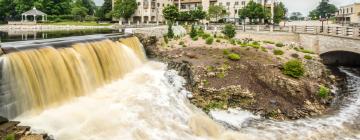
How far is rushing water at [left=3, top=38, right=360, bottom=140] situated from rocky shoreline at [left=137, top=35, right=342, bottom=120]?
3.84 feet

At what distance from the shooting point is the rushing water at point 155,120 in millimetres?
17562

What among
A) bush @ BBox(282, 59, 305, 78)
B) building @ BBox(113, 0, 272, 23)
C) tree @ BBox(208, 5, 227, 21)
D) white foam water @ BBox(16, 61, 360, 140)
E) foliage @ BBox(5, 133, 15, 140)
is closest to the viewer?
foliage @ BBox(5, 133, 15, 140)

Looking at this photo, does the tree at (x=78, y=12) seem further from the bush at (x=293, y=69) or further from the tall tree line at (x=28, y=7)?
the bush at (x=293, y=69)

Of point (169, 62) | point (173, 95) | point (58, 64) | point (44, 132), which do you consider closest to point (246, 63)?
point (169, 62)

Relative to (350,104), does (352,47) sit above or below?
above

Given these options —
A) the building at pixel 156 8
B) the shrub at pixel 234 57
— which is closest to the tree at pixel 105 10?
the building at pixel 156 8

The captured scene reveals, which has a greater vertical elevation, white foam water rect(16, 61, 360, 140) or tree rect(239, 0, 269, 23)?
tree rect(239, 0, 269, 23)

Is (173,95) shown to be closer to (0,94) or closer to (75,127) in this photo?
(75,127)

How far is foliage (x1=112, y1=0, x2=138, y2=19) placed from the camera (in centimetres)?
9160

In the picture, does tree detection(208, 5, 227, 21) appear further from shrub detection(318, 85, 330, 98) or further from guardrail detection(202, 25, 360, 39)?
shrub detection(318, 85, 330, 98)

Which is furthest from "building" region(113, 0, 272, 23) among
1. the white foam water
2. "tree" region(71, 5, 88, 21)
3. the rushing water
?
the white foam water

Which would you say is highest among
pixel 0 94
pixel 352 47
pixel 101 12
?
pixel 101 12

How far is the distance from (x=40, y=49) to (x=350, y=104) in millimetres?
22509

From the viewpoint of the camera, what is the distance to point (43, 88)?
65.1 ft
